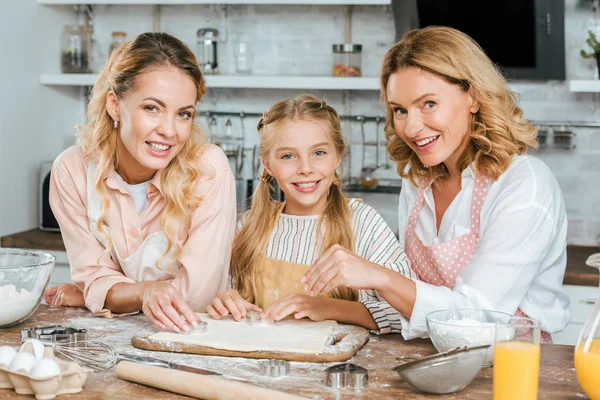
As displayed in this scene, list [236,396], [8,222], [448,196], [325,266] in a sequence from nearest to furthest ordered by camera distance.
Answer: [236,396] → [325,266] → [448,196] → [8,222]

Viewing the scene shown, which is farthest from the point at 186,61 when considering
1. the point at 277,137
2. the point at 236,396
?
the point at 236,396

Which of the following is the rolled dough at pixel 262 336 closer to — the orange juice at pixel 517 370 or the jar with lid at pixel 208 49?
the orange juice at pixel 517 370

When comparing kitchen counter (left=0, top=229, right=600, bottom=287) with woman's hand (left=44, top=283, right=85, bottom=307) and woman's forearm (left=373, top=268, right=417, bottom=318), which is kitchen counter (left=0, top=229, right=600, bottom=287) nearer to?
woman's hand (left=44, top=283, right=85, bottom=307)

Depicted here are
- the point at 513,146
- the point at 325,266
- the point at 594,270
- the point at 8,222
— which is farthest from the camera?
the point at 8,222

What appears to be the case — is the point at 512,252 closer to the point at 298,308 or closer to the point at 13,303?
the point at 298,308

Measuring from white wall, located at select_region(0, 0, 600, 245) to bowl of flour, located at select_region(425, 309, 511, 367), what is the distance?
2.19 meters

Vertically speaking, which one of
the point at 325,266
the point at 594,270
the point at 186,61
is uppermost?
the point at 186,61

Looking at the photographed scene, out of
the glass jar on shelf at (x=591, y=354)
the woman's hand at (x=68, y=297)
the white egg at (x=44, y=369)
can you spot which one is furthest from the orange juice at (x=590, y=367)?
the woman's hand at (x=68, y=297)

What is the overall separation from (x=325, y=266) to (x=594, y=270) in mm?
1661

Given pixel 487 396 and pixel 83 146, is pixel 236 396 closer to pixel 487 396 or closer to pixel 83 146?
pixel 487 396

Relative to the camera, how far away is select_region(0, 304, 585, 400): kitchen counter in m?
1.31

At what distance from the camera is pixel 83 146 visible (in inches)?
80.9

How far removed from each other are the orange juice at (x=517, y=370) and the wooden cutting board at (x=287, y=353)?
1.23 ft

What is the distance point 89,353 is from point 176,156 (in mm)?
641
